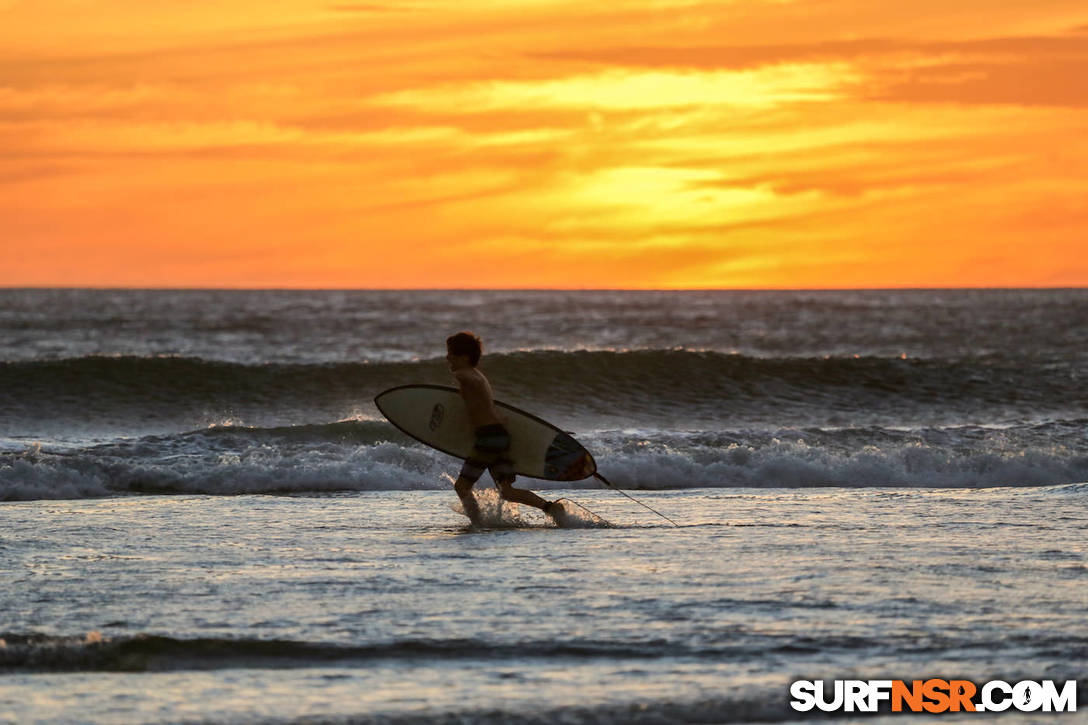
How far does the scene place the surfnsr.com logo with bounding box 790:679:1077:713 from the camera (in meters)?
4.57

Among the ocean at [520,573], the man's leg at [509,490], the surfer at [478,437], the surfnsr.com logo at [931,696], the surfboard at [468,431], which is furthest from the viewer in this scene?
the surfboard at [468,431]

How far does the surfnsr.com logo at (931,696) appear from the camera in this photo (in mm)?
4570

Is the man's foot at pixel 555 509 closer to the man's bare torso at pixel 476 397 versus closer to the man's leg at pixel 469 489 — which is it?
the man's leg at pixel 469 489

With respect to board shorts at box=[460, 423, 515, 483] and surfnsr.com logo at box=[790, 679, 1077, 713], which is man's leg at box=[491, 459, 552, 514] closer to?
board shorts at box=[460, 423, 515, 483]

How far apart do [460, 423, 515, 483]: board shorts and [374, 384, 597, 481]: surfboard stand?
659 mm

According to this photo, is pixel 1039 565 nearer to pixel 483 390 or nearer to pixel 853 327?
pixel 483 390

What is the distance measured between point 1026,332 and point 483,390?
4108 cm

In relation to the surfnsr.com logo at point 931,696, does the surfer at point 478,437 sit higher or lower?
higher

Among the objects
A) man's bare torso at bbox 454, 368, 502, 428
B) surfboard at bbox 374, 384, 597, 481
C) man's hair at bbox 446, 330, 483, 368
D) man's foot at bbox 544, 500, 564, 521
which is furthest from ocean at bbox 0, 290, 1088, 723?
man's hair at bbox 446, 330, 483, 368

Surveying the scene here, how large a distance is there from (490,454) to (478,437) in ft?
0.50

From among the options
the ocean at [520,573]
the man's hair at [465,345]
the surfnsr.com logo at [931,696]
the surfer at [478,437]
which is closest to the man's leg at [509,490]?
the surfer at [478,437]

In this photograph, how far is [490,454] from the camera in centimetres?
879

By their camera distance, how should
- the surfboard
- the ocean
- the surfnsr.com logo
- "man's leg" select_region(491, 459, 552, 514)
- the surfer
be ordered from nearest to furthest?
the surfnsr.com logo, the ocean, "man's leg" select_region(491, 459, 552, 514), the surfer, the surfboard

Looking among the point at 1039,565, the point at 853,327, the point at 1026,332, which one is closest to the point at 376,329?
the point at 853,327
